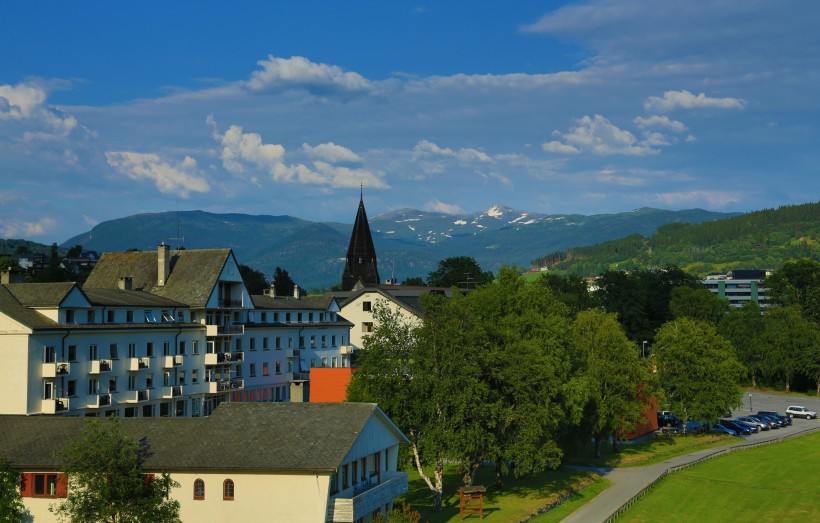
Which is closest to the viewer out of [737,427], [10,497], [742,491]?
[10,497]

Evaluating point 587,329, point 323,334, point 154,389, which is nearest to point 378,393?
point 154,389

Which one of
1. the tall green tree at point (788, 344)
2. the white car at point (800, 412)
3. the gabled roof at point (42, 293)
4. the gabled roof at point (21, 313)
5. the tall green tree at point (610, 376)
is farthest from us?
the tall green tree at point (788, 344)

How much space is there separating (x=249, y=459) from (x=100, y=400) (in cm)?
3227

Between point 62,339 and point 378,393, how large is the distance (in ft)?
80.8

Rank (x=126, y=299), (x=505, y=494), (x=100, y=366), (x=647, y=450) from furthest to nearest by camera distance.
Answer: (x=647, y=450) < (x=126, y=299) < (x=100, y=366) < (x=505, y=494)

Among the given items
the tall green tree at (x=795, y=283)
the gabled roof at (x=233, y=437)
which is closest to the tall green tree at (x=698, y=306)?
the tall green tree at (x=795, y=283)

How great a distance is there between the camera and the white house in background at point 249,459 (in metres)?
43.1

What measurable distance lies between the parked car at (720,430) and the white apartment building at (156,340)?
47.5 metres

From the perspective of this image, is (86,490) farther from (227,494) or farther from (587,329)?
(587,329)

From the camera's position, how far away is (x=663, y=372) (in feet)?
353

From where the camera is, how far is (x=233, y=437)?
4581 cm

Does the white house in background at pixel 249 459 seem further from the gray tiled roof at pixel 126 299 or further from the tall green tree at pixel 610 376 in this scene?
the tall green tree at pixel 610 376

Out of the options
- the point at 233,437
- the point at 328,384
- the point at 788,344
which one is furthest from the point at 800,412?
the point at 233,437

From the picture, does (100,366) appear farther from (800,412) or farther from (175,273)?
(800,412)
